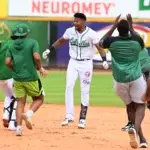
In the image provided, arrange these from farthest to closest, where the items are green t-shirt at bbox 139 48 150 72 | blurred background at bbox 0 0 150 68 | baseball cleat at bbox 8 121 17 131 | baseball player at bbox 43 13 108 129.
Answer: blurred background at bbox 0 0 150 68 → baseball player at bbox 43 13 108 129 → green t-shirt at bbox 139 48 150 72 → baseball cleat at bbox 8 121 17 131

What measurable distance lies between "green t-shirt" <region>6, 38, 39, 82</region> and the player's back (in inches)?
66.4

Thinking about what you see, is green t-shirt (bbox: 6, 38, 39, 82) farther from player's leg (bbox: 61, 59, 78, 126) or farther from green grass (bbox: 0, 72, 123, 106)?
green grass (bbox: 0, 72, 123, 106)

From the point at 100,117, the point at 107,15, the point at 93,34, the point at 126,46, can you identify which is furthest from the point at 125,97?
the point at 107,15

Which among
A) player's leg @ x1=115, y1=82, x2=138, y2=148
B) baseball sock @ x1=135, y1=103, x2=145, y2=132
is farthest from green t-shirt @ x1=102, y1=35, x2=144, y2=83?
baseball sock @ x1=135, y1=103, x2=145, y2=132

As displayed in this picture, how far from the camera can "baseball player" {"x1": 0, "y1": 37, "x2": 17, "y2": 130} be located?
41.2 ft

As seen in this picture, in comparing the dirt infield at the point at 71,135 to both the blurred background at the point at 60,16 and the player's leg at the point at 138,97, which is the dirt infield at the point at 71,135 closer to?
the player's leg at the point at 138,97

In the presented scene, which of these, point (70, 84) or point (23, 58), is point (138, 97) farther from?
point (70, 84)

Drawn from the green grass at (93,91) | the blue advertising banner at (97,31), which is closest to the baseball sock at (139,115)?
the green grass at (93,91)

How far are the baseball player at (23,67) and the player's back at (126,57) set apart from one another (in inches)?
62.8

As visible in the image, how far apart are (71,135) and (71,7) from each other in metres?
19.8

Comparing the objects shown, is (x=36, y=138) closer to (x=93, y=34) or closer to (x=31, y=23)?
(x=93, y=34)

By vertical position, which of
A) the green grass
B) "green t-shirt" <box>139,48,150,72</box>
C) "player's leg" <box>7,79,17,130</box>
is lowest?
the green grass

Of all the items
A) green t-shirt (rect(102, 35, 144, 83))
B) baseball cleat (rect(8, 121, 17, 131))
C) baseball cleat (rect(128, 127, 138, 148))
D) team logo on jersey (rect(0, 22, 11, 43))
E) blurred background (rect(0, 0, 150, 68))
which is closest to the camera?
baseball cleat (rect(128, 127, 138, 148))

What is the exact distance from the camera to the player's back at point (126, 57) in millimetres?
10383
